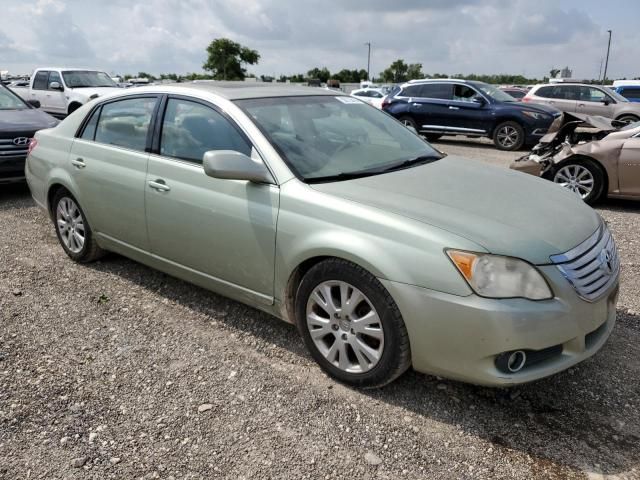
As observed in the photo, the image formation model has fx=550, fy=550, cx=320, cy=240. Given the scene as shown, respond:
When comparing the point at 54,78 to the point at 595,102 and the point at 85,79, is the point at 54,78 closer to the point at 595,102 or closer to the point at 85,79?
the point at 85,79

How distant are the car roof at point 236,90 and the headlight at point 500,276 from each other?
187 centimetres

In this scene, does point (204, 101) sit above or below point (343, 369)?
above

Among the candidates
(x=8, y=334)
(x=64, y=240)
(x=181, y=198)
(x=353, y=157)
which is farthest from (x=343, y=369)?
(x=64, y=240)

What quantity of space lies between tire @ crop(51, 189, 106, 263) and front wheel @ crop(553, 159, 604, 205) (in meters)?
5.77

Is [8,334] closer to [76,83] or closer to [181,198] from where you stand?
[181,198]

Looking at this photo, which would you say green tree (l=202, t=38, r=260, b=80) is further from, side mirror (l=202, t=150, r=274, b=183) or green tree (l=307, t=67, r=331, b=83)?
side mirror (l=202, t=150, r=274, b=183)

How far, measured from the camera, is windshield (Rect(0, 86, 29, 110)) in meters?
8.31

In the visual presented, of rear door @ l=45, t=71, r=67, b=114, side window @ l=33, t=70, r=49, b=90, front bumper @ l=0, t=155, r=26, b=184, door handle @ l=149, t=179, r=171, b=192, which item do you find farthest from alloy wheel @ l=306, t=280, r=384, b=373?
side window @ l=33, t=70, r=49, b=90

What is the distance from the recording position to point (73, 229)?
15.7 ft

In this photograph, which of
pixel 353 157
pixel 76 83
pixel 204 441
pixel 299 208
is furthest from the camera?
pixel 76 83

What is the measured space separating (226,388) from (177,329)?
84 cm

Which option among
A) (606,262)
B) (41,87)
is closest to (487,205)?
(606,262)

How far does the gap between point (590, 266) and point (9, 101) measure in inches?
342

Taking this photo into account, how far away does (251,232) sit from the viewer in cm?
319
